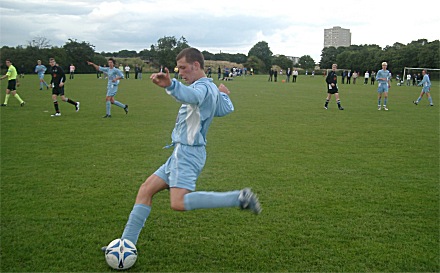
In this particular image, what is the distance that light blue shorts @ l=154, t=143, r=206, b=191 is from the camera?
166 inches

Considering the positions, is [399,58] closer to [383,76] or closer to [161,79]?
[383,76]

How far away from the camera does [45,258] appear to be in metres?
4.56

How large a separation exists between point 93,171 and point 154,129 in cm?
578

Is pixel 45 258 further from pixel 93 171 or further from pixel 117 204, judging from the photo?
pixel 93 171

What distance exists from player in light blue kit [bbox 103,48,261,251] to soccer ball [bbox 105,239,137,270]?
13 centimetres

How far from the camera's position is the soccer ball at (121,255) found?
432cm

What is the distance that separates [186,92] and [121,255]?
6.03 ft

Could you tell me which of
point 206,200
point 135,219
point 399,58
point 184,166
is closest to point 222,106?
point 184,166

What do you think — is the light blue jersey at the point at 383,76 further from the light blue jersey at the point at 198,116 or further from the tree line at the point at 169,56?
the tree line at the point at 169,56

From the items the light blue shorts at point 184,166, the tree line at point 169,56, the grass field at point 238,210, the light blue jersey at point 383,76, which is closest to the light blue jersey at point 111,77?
the grass field at point 238,210

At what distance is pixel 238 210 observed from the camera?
6.12 metres

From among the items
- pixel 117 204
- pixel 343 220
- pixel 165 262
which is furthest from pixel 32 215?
pixel 343 220

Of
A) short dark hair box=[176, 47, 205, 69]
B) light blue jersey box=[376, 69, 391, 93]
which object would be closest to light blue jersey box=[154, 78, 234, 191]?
short dark hair box=[176, 47, 205, 69]

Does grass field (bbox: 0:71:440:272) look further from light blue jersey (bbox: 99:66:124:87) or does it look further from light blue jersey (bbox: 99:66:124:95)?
light blue jersey (bbox: 99:66:124:87)
